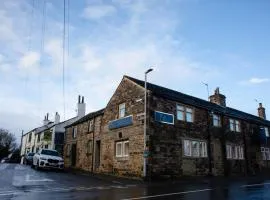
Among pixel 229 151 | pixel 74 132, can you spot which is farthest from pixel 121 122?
pixel 74 132

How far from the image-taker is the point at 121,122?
22844 millimetres

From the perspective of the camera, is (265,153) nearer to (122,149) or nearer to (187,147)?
(187,147)

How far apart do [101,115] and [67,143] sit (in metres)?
9.83

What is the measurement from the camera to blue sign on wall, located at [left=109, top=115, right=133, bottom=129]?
2207 centimetres

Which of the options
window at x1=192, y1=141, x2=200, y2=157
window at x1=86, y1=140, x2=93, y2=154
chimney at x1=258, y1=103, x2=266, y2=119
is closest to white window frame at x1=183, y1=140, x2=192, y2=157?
window at x1=192, y1=141, x2=200, y2=157

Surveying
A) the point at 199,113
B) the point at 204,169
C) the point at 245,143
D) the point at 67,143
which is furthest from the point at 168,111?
the point at 67,143

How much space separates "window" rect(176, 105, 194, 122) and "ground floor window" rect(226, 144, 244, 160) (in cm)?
573

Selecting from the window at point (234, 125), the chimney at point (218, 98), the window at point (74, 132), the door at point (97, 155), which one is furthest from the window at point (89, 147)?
the chimney at point (218, 98)

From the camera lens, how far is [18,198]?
9.89m

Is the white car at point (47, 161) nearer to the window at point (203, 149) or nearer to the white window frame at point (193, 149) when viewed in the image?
the white window frame at point (193, 149)

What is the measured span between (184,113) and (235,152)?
26.6 feet

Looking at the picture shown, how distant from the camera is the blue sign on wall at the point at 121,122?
869 inches

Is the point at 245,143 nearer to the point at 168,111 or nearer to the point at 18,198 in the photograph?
the point at 168,111

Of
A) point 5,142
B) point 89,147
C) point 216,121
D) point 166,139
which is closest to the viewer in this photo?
point 166,139
